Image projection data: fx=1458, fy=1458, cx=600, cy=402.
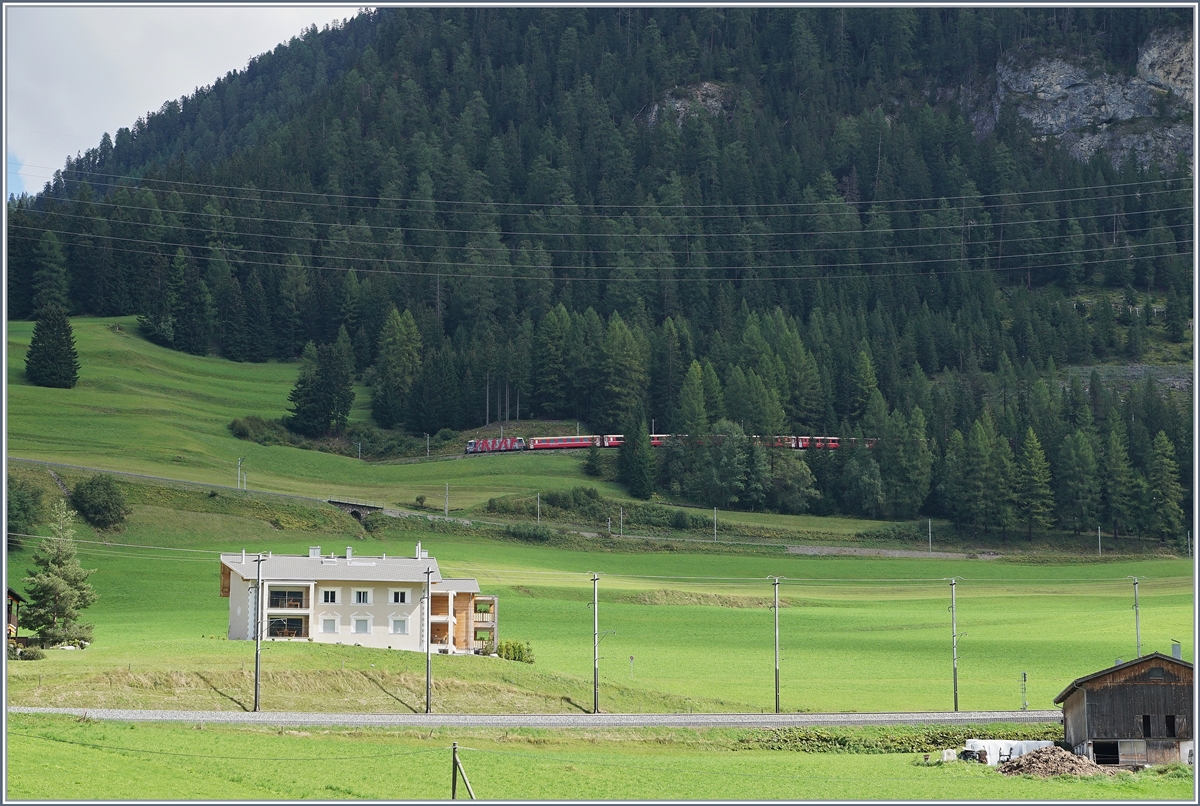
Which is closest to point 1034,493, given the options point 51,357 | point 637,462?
point 637,462

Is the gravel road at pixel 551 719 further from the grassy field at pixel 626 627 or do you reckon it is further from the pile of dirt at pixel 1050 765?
the pile of dirt at pixel 1050 765

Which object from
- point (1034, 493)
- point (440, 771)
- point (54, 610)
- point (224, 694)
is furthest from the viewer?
point (1034, 493)

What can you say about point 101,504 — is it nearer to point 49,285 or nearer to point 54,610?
point 54,610

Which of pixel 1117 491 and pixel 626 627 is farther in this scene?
pixel 1117 491

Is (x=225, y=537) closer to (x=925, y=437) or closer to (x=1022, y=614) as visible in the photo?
(x=1022, y=614)

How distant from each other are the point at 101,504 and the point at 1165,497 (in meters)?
104

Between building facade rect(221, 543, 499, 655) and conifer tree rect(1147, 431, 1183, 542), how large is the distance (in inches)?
3847

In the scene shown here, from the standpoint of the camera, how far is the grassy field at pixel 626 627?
58719 millimetres

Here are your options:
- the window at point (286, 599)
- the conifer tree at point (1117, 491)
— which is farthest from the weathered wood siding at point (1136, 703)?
the conifer tree at point (1117, 491)

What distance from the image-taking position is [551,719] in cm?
5500

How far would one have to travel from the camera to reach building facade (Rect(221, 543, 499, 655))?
7281 cm

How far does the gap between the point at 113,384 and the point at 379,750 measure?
442 ft

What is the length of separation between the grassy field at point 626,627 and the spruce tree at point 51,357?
4691cm

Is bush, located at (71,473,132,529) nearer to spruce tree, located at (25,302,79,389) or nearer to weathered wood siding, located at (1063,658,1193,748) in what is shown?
spruce tree, located at (25,302,79,389)
